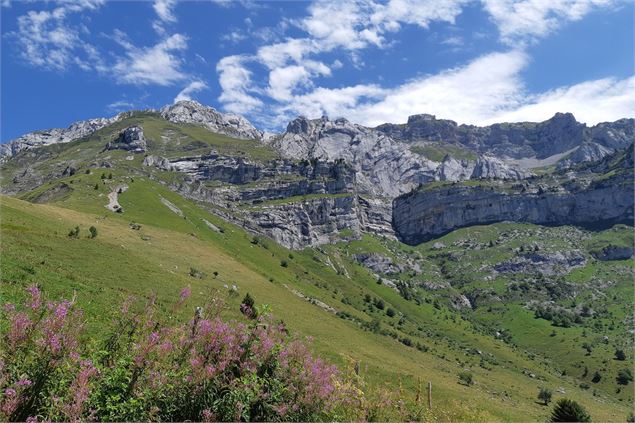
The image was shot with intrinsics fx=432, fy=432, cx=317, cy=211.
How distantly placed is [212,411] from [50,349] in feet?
10.1

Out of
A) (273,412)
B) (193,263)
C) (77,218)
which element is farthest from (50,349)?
(77,218)

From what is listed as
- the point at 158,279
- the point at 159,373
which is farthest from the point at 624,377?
the point at 159,373

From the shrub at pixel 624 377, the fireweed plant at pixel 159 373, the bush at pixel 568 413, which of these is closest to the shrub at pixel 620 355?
the shrub at pixel 624 377

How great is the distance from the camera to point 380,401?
35.8 ft

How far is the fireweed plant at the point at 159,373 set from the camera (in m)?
7.18

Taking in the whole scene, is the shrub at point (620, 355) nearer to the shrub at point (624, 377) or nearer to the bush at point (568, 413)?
the shrub at point (624, 377)

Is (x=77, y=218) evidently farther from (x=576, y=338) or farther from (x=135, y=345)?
(x=576, y=338)

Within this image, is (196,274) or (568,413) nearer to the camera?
(568,413)

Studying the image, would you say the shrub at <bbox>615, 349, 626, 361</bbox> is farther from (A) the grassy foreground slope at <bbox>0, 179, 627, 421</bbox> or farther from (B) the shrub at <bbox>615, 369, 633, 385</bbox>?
(A) the grassy foreground slope at <bbox>0, 179, 627, 421</bbox>

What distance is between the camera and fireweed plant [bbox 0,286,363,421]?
7184mm

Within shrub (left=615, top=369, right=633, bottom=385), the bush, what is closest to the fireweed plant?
the bush

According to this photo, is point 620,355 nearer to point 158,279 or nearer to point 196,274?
point 196,274

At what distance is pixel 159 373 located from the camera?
26.6 ft

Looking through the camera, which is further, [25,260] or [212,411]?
[25,260]
